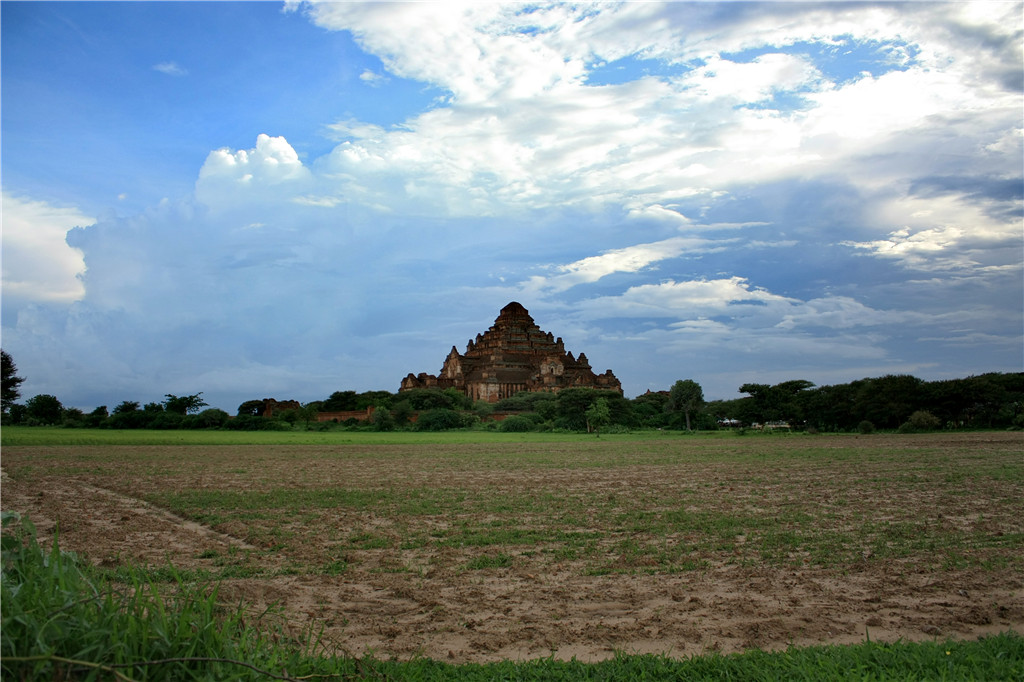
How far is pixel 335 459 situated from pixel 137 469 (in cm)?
778

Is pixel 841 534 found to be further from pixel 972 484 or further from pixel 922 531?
pixel 972 484

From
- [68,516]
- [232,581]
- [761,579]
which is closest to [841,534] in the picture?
[761,579]

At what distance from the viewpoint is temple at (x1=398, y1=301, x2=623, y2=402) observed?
323 feet

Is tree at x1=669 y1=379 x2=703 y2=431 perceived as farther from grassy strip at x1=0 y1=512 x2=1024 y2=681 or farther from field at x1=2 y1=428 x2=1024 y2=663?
grassy strip at x1=0 y1=512 x2=1024 y2=681

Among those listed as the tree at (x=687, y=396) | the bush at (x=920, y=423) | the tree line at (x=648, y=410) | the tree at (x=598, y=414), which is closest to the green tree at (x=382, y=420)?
the tree line at (x=648, y=410)

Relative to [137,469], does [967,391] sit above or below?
above

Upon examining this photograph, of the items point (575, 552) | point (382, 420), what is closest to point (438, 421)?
point (382, 420)

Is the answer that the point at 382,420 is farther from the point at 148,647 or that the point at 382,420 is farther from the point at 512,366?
the point at 148,647

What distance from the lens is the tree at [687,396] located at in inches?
2507

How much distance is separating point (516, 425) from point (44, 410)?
159 feet

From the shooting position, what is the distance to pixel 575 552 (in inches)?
375

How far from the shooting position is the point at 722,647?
5.89 m

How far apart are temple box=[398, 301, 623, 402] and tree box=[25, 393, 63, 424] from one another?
141 ft

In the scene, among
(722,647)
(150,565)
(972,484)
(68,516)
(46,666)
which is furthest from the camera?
(972,484)
